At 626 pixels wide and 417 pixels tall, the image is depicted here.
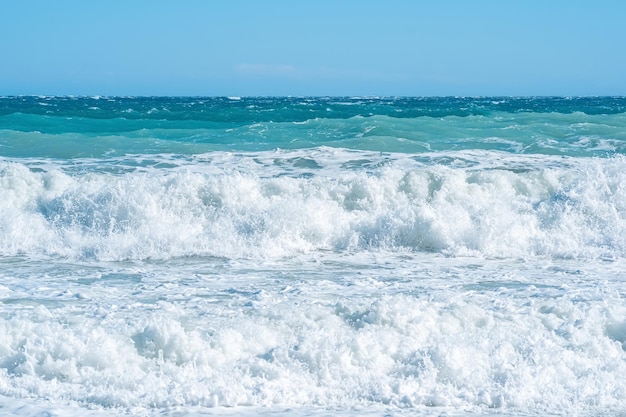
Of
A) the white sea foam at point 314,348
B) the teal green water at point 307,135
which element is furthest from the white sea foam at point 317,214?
the teal green water at point 307,135

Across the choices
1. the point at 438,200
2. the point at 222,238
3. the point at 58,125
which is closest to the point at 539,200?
the point at 438,200

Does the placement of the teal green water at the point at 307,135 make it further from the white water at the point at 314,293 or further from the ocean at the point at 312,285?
the white water at the point at 314,293

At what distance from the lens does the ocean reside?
5.18m

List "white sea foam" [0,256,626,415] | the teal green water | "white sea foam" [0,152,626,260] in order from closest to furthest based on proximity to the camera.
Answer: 1. "white sea foam" [0,256,626,415]
2. "white sea foam" [0,152,626,260]
3. the teal green water

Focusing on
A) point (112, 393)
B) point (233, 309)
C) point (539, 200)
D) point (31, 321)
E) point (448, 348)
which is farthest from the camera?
point (539, 200)

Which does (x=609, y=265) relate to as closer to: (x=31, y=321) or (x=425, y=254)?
(x=425, y=254)

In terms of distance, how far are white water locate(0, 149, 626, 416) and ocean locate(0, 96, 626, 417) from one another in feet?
0.08

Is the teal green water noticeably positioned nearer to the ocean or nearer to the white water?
the ocean

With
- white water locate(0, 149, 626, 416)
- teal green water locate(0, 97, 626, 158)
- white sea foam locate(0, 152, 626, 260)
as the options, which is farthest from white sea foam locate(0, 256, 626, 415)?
teal green water locate(0, 97, 626, 158)

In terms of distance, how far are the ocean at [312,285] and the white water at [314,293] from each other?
Result: 0.08 feet

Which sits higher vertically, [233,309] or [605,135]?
[605,135]

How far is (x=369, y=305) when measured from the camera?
21.9 ft

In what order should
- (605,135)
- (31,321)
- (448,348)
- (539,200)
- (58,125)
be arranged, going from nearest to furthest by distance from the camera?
1. (448,348)
2. (31,321)
3. (539,200)
4. (605,135)
5. (58,125)

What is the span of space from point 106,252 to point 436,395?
19.1ft
